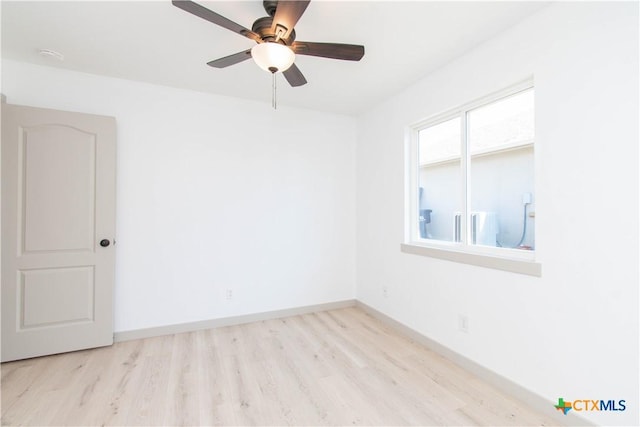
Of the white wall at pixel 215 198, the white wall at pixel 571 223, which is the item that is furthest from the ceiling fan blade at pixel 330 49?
the white wall at pixel 215 198

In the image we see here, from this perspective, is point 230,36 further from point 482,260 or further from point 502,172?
point 482,260

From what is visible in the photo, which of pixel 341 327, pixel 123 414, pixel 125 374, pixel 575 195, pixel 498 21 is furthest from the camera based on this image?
pixel 341 327

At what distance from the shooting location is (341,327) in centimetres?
313

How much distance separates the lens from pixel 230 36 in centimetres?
211

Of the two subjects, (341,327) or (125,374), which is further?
(341,327)

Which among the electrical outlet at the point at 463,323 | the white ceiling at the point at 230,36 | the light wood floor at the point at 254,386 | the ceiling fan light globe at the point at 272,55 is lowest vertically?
the light wood floor at the point at 254,386

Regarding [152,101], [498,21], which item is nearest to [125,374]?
[152,101]

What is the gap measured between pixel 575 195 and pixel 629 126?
41 centimetres

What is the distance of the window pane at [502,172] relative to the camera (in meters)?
2.01

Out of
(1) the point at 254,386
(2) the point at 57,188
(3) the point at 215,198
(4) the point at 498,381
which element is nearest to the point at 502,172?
(4) the point at 498,381

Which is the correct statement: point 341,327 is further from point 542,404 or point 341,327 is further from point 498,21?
point 498,21

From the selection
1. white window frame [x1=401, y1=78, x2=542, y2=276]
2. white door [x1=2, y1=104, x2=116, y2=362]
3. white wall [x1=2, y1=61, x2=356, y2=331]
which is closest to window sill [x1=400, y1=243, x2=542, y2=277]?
white window frame [x1=401, y1=78, x2=542, y2=276]

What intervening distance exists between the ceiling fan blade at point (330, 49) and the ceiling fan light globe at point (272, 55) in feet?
0.29

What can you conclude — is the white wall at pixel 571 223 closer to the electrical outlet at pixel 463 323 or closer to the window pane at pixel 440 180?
the electrical outlet at pixel 463 323
